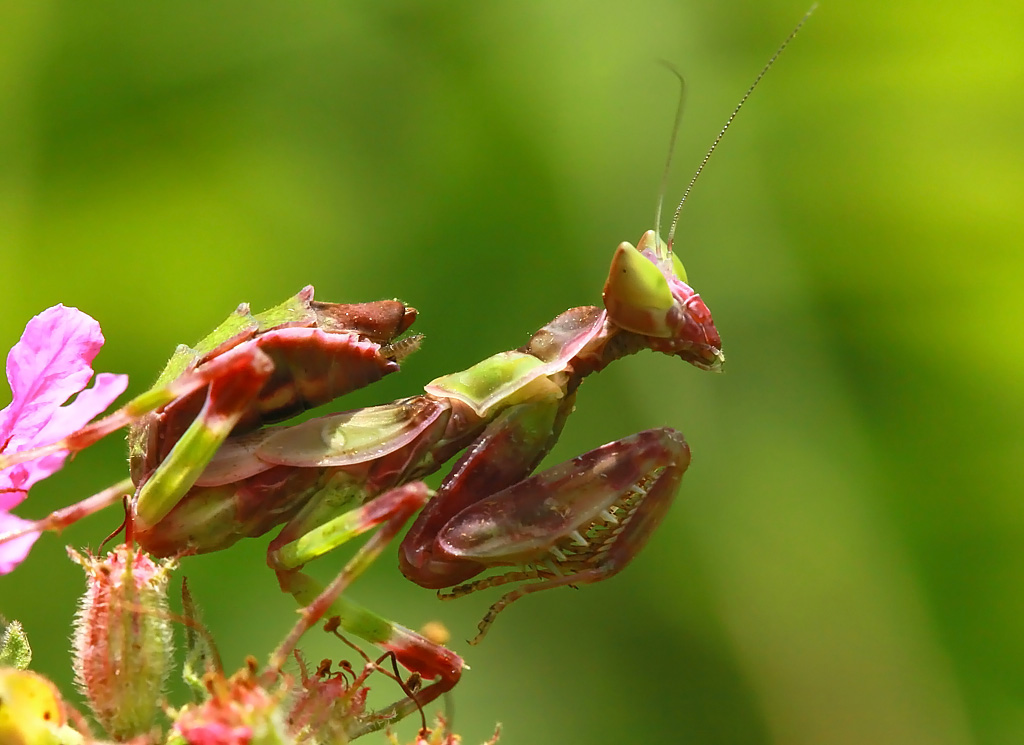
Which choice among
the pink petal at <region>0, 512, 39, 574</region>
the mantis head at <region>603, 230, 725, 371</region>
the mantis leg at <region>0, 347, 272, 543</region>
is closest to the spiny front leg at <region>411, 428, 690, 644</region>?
the mantis head at <region>603, 230, 725, 371</region>

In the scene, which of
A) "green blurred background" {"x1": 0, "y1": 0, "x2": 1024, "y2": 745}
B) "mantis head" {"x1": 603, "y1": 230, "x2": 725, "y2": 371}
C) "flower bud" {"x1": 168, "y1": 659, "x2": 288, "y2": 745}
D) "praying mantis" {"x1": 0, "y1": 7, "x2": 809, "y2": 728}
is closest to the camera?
"flower bud" {"x1": 168, "y1": 659, "x2": 288, "y2": 745}

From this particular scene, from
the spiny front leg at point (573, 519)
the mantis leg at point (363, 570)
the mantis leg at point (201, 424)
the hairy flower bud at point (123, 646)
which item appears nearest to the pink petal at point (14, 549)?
the mantis leg at point (201, 424)

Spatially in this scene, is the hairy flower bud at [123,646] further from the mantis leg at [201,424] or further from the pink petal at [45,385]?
the pink petal at [45,385]

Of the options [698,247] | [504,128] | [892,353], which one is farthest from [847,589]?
[504,128]

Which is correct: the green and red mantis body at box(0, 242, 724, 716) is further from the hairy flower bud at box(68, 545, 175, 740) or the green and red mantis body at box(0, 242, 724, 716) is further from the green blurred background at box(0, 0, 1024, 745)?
the green blurred background at box(0, 0, 1024, 745)

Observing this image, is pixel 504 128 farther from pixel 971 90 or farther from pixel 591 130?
pixel 971 90

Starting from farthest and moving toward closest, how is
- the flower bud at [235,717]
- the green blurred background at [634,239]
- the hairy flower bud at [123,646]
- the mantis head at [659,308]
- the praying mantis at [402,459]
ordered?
the green blurred background at [634,239], the mantis head at [659,308], the praying mantis at [402,459], the hairy flower bud at [123,646], the flower bud at [235,717]
